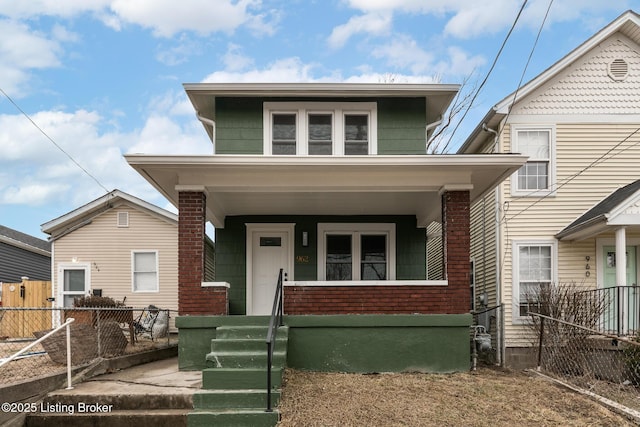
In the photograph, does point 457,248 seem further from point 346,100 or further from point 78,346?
point 78,346

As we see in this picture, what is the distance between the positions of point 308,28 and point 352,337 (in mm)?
8004

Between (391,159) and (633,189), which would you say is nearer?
(391,159)

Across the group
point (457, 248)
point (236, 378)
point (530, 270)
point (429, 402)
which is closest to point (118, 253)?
point (236, 378)

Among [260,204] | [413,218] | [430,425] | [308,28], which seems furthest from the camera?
[308,28]

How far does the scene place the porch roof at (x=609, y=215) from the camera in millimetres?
9867

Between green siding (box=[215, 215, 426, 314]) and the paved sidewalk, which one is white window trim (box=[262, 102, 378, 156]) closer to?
green siding (box=[215, 215, 426, 314])

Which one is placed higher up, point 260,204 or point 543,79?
point 543,79

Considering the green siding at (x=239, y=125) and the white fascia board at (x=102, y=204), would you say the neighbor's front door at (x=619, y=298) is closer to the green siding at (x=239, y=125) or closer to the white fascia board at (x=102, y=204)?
the green siding at (x=239, y=125)

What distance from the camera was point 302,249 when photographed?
10.9m

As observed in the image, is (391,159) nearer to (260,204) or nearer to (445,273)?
(445,273)

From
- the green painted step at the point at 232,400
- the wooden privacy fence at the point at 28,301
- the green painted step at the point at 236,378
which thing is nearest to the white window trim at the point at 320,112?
the green painted step at the point at 236,378

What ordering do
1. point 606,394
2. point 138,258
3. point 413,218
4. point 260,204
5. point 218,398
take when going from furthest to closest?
point 138,258
point 413,218
point 260,204
point 606,394
point 218,398

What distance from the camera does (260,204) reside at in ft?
32.9

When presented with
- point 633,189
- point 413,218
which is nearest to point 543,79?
point 633,189
